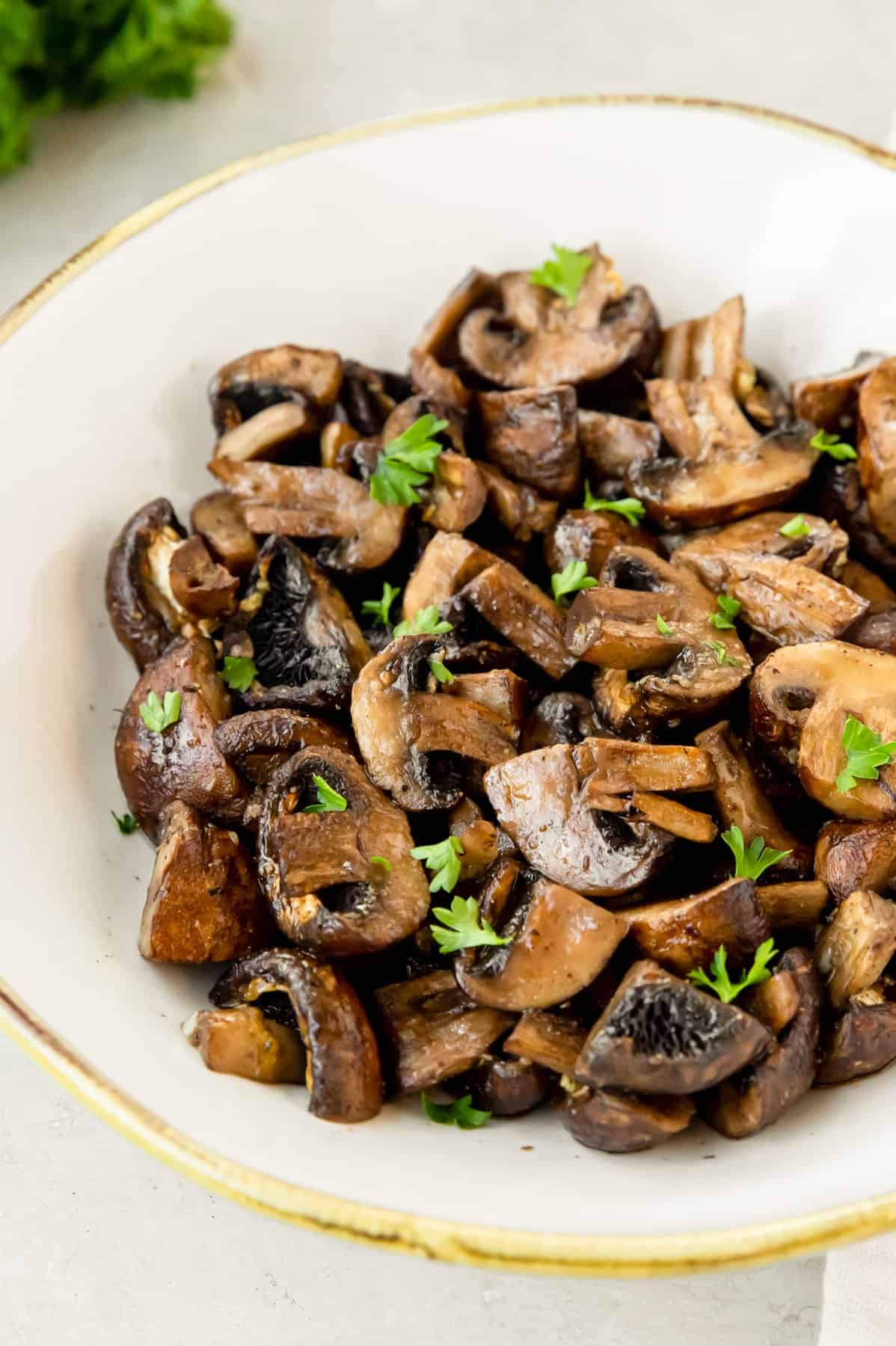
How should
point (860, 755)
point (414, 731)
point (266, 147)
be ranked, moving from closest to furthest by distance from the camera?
point (860, 755)
point (414, 731)
point (266, 147)

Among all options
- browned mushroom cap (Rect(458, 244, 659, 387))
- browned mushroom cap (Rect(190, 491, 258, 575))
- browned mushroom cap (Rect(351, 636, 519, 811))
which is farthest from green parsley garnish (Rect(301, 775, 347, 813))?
browned mushroom cap (Rect(458, 244, 659, 387))

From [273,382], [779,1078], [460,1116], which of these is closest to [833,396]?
[273,382]

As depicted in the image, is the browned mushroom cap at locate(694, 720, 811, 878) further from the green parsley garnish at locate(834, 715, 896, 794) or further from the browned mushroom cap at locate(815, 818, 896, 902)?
the green parsley garnish at locate(834, 715, 896, 794)

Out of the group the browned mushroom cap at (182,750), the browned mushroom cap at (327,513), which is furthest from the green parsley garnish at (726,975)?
the browned mushroom cap at (327,513)

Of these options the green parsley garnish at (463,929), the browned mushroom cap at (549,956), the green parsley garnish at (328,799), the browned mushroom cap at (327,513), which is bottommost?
the browned mushroom cap at (549,956)

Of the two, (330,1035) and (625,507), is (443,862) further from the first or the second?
(625,507)

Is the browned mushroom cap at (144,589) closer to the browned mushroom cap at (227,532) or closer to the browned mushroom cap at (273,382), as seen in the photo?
the browned mushroom cap at (227,532)

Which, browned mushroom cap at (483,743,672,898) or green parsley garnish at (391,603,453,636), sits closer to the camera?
browned mushroom cap at (483,743,672,898)
